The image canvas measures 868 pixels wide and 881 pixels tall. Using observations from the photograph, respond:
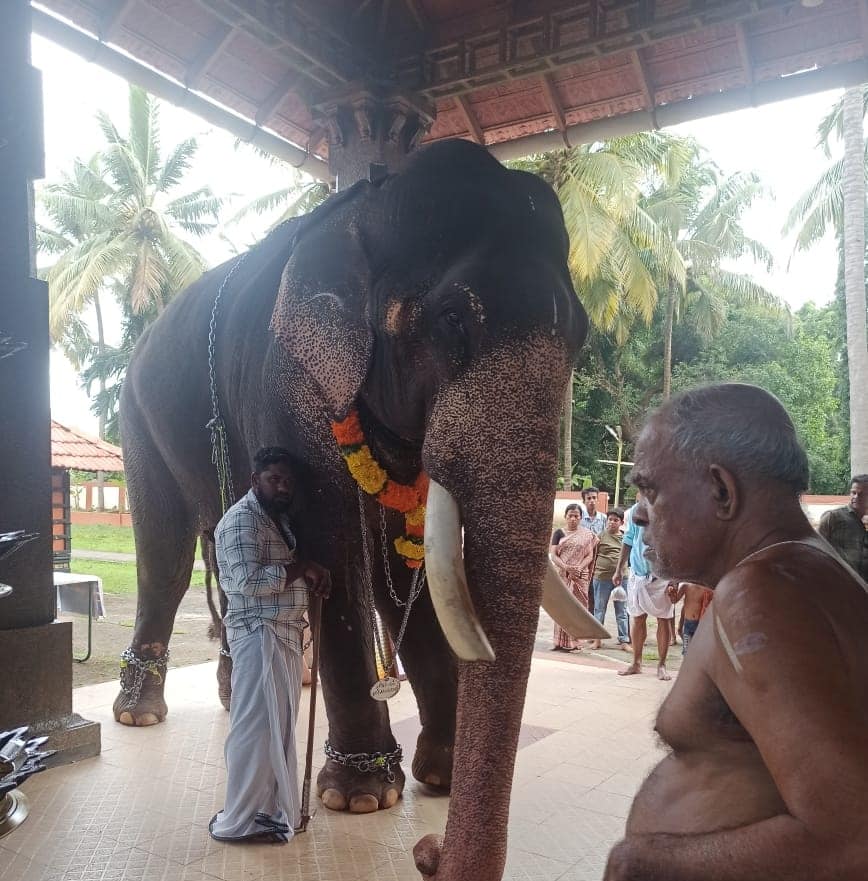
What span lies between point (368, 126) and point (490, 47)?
81 cm

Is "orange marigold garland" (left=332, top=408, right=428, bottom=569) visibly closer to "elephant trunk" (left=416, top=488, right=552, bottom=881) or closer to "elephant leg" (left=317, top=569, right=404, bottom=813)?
"elephant leg" (left=317, top=569, right=404, bottom=813)

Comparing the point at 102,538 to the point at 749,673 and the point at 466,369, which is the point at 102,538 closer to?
the point at 466,369

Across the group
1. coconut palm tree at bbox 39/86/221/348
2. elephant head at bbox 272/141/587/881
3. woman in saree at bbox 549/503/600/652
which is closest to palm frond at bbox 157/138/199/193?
coconut palm tree at bbox 39/86/221/348

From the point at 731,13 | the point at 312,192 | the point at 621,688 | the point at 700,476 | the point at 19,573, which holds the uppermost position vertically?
the point at 312,192

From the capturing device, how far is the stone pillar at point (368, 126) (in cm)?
491

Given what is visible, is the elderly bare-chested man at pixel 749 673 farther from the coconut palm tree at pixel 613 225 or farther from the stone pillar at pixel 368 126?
the coconut palm tree at pixel 613 225

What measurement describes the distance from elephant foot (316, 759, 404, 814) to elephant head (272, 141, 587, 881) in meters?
1.18

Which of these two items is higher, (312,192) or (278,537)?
(312,192)

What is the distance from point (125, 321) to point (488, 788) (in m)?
27.6

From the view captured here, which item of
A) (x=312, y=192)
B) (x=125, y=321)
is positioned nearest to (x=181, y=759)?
(x=312, y=192)

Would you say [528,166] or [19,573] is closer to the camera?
[19,573]

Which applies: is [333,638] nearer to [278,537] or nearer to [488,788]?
[278,537]

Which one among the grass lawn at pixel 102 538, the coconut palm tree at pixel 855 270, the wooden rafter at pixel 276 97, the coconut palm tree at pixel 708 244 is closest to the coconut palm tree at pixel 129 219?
the grass lawn at pixel 102 538

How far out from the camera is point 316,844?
3119 millimetres
